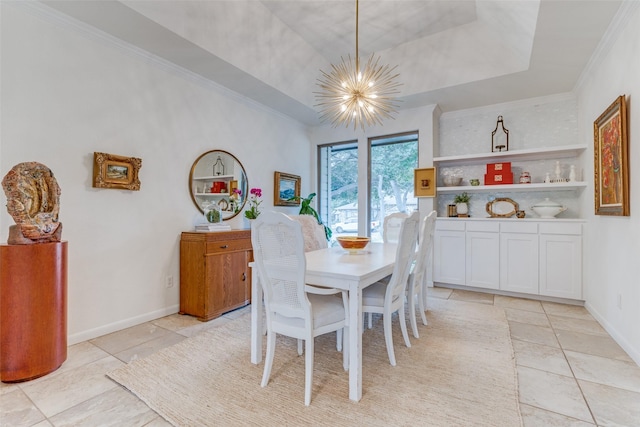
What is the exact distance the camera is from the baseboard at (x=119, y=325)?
2461 millimetres

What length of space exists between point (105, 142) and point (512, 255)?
4.62 m

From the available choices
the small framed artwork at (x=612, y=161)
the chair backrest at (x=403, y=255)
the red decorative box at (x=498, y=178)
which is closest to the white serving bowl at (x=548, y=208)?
the red decorative box at (x=498, y=178)

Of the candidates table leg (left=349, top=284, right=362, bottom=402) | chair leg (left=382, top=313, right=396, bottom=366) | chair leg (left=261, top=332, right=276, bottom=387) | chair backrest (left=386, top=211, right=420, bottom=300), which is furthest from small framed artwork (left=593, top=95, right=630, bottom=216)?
chair leg (left=261, top=332, right=276, bottom=387)

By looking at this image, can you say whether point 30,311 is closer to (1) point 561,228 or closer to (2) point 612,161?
(2) point 612,161

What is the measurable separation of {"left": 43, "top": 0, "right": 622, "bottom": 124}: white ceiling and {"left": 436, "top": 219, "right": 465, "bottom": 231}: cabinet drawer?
1684mm

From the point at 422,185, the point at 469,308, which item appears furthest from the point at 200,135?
the point at 469,308

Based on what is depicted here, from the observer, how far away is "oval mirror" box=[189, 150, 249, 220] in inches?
135

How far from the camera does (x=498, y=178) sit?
4020mm

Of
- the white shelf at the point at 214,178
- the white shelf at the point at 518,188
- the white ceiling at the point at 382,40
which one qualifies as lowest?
the white shelf at the point at 518,188

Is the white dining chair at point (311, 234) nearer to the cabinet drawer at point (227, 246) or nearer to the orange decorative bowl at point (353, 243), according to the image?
the orange decorative bowl at point (353, 243)

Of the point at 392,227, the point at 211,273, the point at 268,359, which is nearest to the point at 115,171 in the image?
the point at 211,273

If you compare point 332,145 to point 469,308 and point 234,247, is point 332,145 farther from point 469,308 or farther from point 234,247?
point 469,308

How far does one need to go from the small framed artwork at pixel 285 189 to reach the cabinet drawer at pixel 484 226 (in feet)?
8.52

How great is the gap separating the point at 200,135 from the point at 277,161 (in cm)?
140
